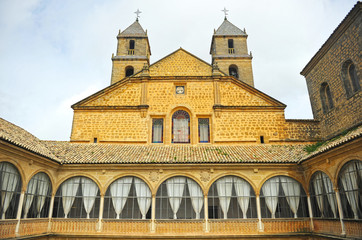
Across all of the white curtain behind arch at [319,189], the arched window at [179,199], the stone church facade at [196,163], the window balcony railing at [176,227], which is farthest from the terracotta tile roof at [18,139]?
the white curtain behind arch at [319,189]

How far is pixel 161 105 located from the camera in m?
18.7

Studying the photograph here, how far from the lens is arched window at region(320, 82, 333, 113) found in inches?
696

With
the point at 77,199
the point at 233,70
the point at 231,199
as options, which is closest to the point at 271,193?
the point at 231,199

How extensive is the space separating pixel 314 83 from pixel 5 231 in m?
20.8

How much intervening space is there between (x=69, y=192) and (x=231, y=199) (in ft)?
29.9

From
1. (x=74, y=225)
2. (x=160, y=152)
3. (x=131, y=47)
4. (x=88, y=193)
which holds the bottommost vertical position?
(x=74, y=225)

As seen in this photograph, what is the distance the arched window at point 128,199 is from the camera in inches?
553

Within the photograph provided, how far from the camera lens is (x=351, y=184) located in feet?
36.6

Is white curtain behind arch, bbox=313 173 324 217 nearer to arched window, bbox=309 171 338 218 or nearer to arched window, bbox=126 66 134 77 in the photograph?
arched window, bbox=309 171 338 218

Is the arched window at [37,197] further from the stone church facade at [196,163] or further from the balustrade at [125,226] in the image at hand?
the balustrade at [125,226]

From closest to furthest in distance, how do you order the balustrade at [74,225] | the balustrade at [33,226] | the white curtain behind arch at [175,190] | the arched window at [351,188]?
1. the arched window at [351,188]
2. the balustrade at [33,226]
3. the balustrade at [74,225]
4. the white curtain behind arch at [175,190]

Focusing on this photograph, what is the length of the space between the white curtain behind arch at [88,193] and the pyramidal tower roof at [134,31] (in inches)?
864

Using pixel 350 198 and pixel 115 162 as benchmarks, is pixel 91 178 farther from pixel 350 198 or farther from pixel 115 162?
pixel 350 198

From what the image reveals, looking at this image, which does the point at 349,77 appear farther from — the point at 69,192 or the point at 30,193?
the point at 30,193
